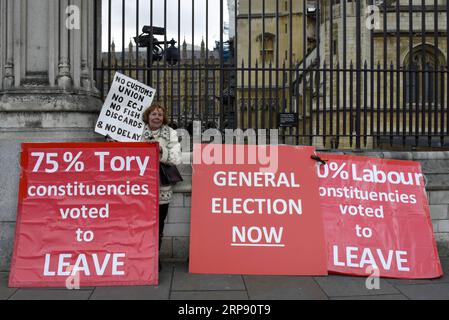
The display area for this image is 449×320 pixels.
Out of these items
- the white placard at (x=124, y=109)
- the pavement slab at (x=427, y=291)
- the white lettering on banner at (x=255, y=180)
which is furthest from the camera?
the white placard at (x=124, y=109)

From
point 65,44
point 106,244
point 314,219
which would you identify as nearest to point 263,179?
point 314,219

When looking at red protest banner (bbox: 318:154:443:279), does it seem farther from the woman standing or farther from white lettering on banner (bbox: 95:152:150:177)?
white lettering on banner (bbox: 95:152:150:177)

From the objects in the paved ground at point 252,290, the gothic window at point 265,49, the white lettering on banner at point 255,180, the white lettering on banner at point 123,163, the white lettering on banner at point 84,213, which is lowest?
the paved ground at point 252,290

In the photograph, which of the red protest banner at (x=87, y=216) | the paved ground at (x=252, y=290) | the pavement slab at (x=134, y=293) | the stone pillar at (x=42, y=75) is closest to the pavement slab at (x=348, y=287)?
the paved ground at (x=252, y=290)

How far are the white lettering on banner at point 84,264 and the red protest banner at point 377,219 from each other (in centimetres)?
226

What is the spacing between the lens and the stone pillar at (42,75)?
526 cm

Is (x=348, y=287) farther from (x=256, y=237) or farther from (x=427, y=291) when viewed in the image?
(x=256, y=237)

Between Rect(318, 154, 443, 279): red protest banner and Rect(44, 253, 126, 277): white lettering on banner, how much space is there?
2.26 meters

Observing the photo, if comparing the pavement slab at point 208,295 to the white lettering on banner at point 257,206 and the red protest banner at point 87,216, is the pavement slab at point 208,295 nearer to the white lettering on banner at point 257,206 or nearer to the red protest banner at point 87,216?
the red protest banner at point 87,216

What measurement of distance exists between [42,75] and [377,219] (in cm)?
437

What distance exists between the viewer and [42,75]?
5414 mm

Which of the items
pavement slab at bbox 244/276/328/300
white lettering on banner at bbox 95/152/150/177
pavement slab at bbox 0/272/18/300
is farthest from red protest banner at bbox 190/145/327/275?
pavement slab at bbox 0/272/18/300
